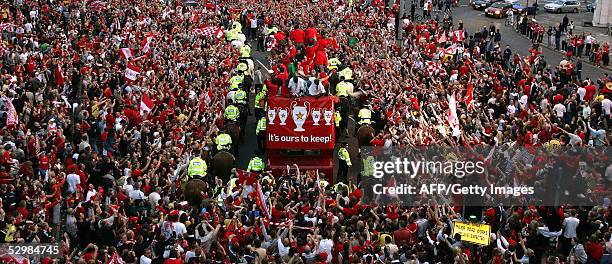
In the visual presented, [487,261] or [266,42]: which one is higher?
[487,261]

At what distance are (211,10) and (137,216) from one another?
86.6 ft

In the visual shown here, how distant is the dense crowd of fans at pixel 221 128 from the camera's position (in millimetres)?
16188

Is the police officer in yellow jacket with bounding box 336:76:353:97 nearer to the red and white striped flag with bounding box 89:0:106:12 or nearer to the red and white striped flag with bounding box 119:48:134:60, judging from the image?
the red and white striped flag with bounding box 119:48:134:60

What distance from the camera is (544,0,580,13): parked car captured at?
5653 cm

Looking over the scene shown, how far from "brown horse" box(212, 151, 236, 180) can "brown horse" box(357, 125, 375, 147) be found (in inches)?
153

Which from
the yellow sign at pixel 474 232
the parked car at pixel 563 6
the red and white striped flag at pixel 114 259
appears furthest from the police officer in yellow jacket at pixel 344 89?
the parked car at pixel 563 6

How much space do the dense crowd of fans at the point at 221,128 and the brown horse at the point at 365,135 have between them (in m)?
0.54

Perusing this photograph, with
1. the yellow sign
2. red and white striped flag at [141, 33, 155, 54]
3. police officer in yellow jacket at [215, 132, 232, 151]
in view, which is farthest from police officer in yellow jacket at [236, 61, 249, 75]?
the yellow sign

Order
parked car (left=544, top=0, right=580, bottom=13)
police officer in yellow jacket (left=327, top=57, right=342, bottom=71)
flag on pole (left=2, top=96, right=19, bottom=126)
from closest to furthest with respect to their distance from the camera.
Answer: flag on pole (left=2, top=96, right=19, bottom=126), police officer in yellow jacket (left=327, top=57, right=342, bottom=71), parked car (left=544, top=0, right=580, bottom=13)

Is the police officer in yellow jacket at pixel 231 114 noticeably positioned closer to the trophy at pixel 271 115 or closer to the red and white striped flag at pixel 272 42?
the trophy at pixel 271 115

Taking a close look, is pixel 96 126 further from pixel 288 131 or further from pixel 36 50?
pixel 36 50

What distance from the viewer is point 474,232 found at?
1528cm

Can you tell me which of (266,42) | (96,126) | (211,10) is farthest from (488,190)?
(211,10)

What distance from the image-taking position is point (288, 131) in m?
23.5
